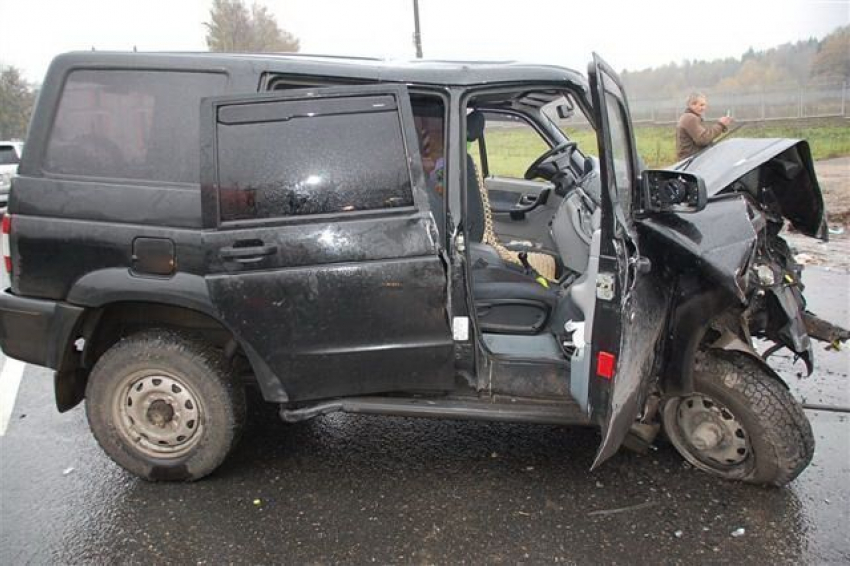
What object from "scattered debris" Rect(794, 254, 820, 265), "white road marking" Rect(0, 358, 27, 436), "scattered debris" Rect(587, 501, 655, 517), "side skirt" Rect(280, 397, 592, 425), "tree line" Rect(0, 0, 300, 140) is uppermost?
"tree line" Rect(0, 0, 300, 140)

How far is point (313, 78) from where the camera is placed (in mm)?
3014

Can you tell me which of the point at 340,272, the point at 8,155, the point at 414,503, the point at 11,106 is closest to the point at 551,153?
the point at 340,272

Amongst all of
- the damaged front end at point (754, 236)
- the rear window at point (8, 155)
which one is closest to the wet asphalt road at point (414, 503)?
the damaged front end at point (754, 236)

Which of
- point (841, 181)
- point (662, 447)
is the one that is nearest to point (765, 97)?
point (841, 181)

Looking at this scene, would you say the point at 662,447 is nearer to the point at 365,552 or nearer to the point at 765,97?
the point at 365,552

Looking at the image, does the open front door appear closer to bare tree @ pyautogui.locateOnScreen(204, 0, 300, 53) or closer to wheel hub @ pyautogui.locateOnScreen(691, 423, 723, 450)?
wheel hub @ pyautogui.locateOnScreen(691, 423, 723, 450)

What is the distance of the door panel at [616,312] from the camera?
2.59 m

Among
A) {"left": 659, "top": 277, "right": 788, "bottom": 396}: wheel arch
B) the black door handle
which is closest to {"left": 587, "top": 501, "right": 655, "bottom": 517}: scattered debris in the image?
{"left": 659, "top": 277, "right": 788, "bottom": 396}: wheel arch

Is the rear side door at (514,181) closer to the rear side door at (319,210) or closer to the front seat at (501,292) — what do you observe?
the front seat at (501,292)

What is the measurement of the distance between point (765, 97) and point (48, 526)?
2822 cm

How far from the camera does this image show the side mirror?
273 centimetres

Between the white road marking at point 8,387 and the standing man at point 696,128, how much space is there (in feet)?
23.3

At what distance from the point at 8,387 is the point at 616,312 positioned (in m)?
4.13

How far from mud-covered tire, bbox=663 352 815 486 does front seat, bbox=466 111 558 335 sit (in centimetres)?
79
